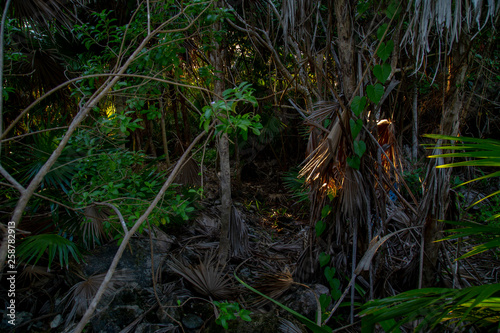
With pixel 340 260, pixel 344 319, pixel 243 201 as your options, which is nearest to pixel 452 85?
pixel 340 260

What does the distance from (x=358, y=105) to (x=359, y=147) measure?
0.31m

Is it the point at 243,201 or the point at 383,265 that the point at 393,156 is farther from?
the point at 243,201

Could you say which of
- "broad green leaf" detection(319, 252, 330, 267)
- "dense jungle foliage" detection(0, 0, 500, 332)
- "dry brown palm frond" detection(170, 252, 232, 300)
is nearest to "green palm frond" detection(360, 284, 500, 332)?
→ "dense jungle foliage" detection(0, 0, 500, 332)

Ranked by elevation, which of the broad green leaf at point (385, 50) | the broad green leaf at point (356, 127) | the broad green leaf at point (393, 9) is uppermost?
the broad green leaf at point (393, 9)

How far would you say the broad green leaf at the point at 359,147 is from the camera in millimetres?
2227

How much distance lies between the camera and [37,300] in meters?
2.76

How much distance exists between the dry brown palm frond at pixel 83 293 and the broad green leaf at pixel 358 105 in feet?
8.29

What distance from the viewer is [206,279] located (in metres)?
2.90

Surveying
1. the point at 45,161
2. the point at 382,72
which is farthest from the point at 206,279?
the point at 382,72

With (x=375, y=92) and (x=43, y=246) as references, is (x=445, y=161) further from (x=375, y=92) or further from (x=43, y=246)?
(x=43, y=246)

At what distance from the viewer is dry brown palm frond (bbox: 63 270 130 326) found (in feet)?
8.21

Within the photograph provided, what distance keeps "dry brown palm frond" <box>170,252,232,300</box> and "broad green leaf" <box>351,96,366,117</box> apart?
6.22ft

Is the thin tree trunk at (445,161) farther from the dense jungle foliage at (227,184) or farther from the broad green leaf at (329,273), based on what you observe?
the broad green leaf at (329,273)

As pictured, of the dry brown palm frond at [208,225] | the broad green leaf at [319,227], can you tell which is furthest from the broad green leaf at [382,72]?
the dry brown palm frond at [208,225]
